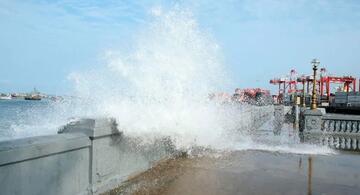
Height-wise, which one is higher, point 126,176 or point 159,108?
point 159,108

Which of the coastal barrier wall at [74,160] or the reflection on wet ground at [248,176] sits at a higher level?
the coastal barrier wall at [74,160]

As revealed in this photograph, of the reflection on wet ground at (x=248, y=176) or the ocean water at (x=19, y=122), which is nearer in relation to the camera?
the reflection on wet ground at (x=248, y=176)

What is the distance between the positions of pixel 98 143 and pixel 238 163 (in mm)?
4874

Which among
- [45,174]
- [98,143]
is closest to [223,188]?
[98,143]

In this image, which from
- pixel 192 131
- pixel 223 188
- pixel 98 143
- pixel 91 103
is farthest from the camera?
pixel 192 131

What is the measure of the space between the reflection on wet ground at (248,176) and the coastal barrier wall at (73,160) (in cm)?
42

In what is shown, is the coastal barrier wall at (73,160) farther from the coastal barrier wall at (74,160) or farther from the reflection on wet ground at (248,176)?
the reflection on wet ground at (248,176)

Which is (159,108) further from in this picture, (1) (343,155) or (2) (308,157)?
(1) (343,155)

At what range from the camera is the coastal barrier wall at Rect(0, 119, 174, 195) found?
4318mm

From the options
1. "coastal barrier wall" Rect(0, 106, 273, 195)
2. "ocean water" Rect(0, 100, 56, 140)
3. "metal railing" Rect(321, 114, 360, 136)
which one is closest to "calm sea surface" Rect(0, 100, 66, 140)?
"ocean water" Rect(0, 100, 56, 140)

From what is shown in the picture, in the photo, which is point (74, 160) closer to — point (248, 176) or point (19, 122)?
point (248, 176)

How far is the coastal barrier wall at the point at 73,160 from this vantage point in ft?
14.2

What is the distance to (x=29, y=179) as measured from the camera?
15.0ft

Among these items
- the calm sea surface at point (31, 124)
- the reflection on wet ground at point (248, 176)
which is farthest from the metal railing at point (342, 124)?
the calm sea surface at point (31, 124)
